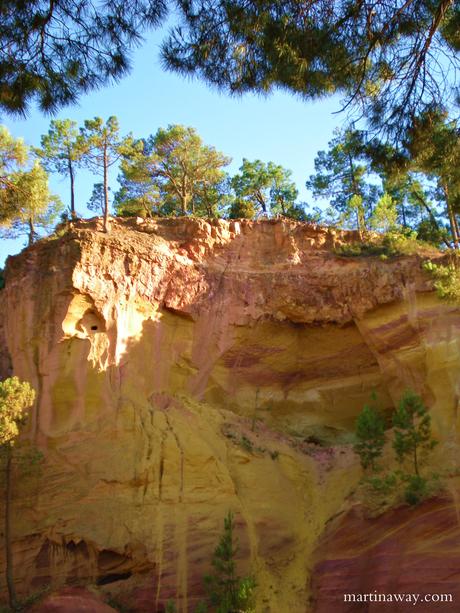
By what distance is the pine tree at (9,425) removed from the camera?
56.2 feet

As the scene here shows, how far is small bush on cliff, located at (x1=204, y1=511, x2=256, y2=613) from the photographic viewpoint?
15.8 meters

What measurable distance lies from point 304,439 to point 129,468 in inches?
242

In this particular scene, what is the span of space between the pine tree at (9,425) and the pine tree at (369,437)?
8808mm

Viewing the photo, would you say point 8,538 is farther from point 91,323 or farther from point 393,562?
point 393,562

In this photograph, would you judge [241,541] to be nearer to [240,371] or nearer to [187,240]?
[240,371]

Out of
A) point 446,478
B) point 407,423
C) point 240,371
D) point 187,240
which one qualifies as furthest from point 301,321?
point 446,478

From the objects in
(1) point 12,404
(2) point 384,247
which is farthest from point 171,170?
(1) point 12,404

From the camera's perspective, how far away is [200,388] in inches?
853

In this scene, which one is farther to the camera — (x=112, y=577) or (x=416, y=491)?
(x=112, y=577)

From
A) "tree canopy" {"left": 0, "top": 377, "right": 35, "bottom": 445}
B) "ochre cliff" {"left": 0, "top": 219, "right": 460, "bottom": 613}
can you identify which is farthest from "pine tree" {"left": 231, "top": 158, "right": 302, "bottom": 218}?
"tree canopy" {"left": 0, "top": 377, "right": 35, "bottom": 445}

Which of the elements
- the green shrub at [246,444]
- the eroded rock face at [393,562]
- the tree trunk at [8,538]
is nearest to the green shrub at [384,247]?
the green shrub at [246,444]

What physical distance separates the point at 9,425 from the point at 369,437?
9390 mm

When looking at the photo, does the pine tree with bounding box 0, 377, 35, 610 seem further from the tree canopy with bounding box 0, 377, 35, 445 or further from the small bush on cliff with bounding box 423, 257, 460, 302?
the small bush on cliff with bounding box 423, 257, 460, 302

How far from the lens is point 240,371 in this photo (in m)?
22.6
